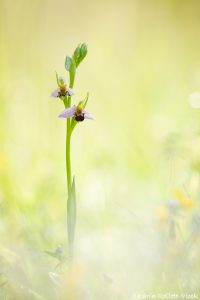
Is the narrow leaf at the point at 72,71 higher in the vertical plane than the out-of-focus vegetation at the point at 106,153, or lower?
higher

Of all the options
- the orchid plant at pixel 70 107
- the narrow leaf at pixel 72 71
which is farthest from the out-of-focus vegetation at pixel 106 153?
the narrow leaf at pixel 72 71

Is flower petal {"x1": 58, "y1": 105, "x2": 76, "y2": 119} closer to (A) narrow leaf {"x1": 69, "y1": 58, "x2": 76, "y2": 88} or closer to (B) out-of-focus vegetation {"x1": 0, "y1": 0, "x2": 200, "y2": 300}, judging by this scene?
(A) narrow leaf {"x1": 69, "y1": 58, "x2": 76, "y2": 88}

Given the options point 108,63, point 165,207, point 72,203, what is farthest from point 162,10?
point 72,203

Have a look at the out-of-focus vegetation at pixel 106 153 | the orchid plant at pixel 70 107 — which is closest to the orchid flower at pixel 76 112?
the orchid plant at pixel 70 107

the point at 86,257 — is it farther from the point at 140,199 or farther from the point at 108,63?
the point at 108,63

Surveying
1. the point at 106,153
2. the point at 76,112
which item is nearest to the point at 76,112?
the point at 76,112

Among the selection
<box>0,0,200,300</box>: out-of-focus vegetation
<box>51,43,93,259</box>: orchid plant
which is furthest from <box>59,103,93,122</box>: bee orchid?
<box>0,0,200,300</box>: out-of-focus vegetation

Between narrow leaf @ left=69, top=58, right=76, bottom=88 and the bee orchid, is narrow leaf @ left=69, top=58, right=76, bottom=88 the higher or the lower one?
the higher one

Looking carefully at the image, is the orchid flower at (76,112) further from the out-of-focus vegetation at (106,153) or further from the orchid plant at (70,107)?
the out-of-focus vegetation at (106,153)

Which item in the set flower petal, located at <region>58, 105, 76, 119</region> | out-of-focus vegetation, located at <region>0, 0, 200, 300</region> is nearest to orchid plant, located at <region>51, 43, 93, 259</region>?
flower petal, located at <region>58, 105, 76, 119</region>
